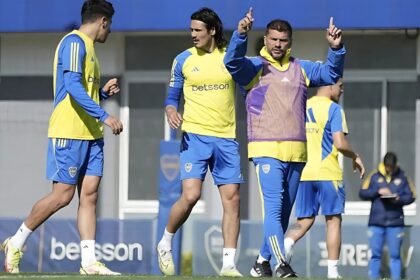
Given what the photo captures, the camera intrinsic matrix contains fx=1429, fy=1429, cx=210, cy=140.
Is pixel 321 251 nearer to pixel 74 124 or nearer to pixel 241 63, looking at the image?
pixel 74 124

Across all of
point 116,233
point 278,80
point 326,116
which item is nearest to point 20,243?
point 278,80

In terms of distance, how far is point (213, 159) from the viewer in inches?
465

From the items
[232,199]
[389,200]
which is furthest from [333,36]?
[389,200]

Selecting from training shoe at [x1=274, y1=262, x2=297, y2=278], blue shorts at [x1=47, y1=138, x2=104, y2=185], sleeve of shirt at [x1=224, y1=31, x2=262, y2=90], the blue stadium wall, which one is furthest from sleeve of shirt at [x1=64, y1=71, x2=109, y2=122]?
the blue stadium wall

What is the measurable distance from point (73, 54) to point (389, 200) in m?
6.98

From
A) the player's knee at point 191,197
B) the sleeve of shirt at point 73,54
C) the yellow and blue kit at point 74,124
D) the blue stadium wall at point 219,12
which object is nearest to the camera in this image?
the sleeve of shirt at point 73,54

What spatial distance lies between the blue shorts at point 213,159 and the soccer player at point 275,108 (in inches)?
27.9

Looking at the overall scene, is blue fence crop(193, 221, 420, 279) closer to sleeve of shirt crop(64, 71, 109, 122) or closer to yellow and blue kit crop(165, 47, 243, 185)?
yellow and blue kit crop(165, 47, 243, 185)

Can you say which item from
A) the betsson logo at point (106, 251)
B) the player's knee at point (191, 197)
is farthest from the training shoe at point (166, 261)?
the betsson logo at point (106, 251)

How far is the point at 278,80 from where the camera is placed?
11.0 metres

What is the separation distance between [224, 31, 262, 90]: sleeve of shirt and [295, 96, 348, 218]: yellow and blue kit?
3276 millimetres

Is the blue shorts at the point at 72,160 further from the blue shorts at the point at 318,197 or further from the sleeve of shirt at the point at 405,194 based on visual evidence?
the sleeve of shirt at the point at 405,194

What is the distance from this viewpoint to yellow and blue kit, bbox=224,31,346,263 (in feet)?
35.7

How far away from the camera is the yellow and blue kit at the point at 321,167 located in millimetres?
14242
